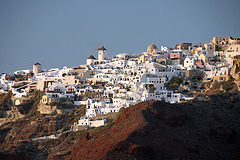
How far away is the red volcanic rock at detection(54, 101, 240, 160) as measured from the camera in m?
22.5

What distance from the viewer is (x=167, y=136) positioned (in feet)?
80.4

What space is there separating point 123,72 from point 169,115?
27.4 metres

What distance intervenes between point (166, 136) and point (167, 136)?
112 mm

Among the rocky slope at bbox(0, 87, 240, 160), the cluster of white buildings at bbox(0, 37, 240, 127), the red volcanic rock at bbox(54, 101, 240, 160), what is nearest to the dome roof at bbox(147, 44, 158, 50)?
the cluster of white buildings at bbox(0, 37, 240, 127)

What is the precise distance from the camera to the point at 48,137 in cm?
4359

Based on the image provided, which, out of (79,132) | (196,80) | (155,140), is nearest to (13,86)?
(79,132)

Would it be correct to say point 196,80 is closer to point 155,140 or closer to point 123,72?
point 123,72

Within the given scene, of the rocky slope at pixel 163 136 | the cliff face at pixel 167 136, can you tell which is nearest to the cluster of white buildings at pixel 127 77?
the rocky slope at pixel 163 136

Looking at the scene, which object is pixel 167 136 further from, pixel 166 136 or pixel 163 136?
pixel 163 136

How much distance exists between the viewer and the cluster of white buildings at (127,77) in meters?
44.1

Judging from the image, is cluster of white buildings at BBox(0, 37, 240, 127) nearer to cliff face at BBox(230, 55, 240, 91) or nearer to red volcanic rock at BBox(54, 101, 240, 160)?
cliff face at BBox(230, 55, 240, 91)

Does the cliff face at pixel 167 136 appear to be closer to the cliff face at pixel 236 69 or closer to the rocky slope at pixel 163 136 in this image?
the rocky slope at pixel 163 136

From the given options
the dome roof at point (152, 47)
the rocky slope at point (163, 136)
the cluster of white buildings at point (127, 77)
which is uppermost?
the dome roof at point (152, 47)

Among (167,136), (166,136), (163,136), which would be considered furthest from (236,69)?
(163,136)
